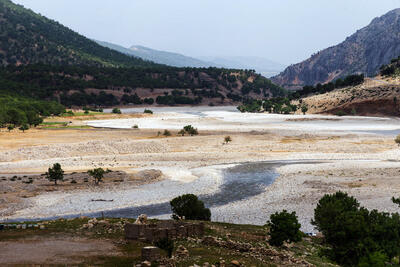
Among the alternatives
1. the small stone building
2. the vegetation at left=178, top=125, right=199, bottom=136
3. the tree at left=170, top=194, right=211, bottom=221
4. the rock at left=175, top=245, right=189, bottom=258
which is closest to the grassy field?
the rock at left=175, top=245, right=189, bottom=258

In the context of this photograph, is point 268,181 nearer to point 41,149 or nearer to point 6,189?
point 6,189

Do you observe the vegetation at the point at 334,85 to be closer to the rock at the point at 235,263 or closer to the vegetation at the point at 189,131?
the vegetation at the point at 189,131

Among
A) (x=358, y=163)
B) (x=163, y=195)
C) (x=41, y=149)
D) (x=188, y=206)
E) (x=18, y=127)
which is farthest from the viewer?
(x=18, y=127)

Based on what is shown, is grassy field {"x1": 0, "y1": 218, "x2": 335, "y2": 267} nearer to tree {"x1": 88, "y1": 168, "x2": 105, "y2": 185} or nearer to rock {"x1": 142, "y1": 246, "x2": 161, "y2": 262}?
rock {"x1": 142, "y1": 246, "x2": 161, "y2": 262}

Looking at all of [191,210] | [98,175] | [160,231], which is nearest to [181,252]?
[160,231]

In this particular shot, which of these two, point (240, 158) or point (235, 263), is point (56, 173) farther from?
point (235, 263)

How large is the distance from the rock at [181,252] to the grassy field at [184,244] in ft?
1.05

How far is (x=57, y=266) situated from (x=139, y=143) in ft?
214

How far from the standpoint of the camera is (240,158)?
7600cm

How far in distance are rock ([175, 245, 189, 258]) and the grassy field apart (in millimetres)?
321

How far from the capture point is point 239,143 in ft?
299

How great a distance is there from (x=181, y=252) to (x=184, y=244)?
1.99m

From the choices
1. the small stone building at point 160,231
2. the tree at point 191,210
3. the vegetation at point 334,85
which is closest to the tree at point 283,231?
the small stone building at point 160,231

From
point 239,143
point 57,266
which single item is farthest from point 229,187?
point 239,143
